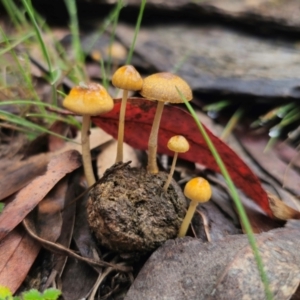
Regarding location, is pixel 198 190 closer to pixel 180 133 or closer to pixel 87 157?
pixel 180 133

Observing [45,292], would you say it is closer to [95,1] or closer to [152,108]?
[152,108]

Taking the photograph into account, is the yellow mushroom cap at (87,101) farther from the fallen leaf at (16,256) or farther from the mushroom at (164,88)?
the fallen leaf at (16,256)

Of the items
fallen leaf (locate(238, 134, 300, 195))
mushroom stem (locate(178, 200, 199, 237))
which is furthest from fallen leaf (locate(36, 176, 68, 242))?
fallen leaf (locate(238, 134, 300, 195))

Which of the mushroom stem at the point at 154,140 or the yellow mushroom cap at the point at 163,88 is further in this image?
the mushroom stem at the point at 154,140

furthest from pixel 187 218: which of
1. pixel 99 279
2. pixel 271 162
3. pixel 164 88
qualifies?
pixel 271 162

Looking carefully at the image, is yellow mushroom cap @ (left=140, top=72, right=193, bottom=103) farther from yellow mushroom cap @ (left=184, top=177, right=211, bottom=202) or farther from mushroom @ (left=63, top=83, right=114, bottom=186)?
yellow mushroom cap @ (left=184, top=177, right=211, bottom=202)

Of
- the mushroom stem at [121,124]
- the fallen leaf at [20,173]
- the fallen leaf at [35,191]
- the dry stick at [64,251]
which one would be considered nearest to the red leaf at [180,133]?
the mushroom stem at [121,124]

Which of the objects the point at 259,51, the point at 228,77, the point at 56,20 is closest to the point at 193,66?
the point at 228,77
